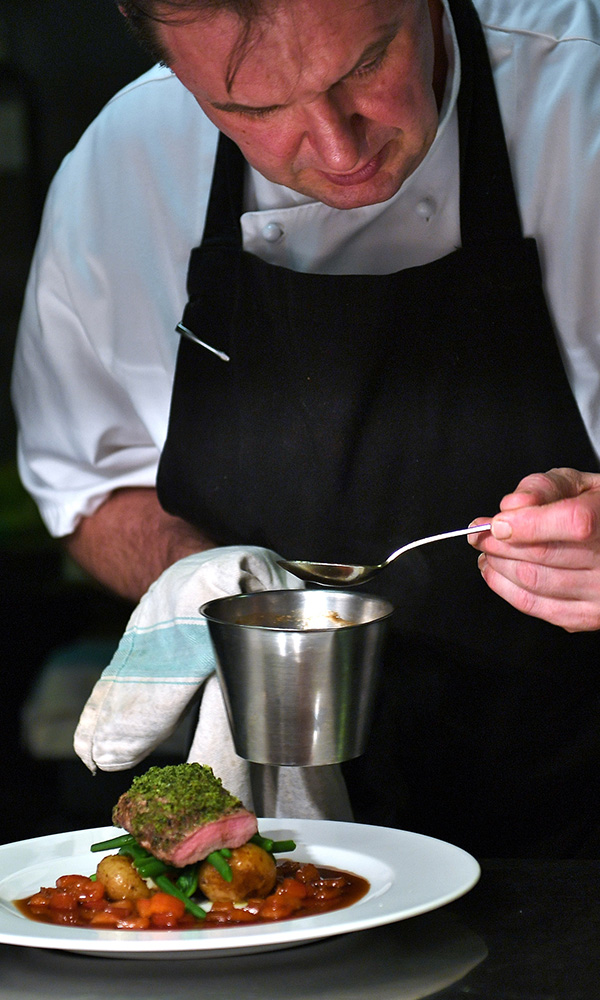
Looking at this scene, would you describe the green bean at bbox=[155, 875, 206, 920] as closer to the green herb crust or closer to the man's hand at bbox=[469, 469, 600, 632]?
the green herb crust

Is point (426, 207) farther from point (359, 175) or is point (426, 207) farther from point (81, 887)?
point (81, 887)

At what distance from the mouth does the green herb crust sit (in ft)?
2.24

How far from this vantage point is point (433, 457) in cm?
161

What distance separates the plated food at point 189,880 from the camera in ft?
3.69

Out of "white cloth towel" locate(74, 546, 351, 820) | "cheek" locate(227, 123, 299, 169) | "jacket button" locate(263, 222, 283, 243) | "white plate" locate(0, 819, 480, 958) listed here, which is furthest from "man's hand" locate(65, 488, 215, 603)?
"cheek" locate(227, 123, 299, 169)

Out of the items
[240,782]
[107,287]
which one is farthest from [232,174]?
[240,782]

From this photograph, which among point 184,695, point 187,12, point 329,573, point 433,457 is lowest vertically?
point 184,695

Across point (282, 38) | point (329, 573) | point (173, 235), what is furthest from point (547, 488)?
point (173, 235)

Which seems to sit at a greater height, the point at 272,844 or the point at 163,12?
the point at 163,12

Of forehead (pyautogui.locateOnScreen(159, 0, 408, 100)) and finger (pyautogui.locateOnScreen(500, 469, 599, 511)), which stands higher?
forehead (pyautogui.locateOnScreen(159, 0, 408, 100))

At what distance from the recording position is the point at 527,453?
1593mm

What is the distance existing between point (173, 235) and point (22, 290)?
105 cm

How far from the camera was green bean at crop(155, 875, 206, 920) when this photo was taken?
3.71ft

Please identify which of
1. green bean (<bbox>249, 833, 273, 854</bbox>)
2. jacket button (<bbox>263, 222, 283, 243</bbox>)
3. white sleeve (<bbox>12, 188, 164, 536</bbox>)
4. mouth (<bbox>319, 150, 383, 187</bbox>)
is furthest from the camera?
white sleeve (<bbox>12, 188, 164, 536</bbox>)
